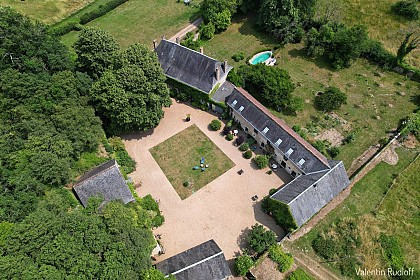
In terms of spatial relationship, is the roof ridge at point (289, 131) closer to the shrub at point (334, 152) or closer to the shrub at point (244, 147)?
the shrub at point (334, 152)

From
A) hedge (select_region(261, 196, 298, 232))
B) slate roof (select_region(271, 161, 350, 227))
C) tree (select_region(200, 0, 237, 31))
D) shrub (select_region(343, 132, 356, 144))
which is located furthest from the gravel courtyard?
tree (select_region(200, 0, 237, 31))

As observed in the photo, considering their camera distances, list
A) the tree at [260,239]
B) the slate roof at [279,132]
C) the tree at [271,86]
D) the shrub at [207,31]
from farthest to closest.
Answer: the shrub at [207,31]
the tree at [271,86]
the slate roof at [279,132]
the tree at [260,239]

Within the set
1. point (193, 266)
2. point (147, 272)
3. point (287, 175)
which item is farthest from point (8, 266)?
point (287, 175)

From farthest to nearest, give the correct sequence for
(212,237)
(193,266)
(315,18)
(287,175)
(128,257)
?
(315,18) < (287,175) < (212,237) < (193,266) < (128,257)

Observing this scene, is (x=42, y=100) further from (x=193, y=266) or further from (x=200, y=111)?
(x=193, y=266)

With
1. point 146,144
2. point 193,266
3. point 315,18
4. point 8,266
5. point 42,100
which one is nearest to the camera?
point 8,266

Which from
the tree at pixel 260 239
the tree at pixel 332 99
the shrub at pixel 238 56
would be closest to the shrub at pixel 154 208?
the tree at pixel 260 239
